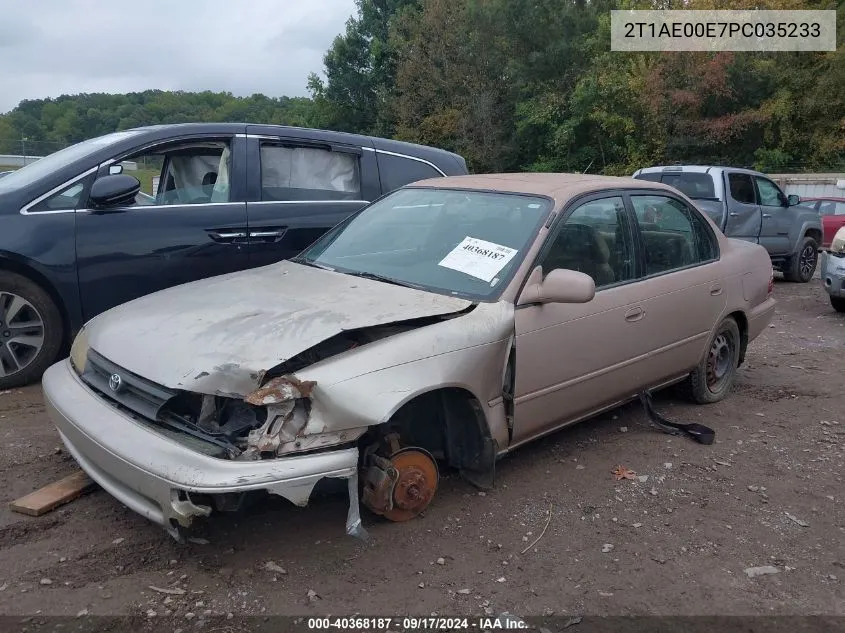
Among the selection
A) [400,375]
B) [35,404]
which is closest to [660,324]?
[400,375]

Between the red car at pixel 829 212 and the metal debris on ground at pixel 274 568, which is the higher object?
the red car at pixel 829 212

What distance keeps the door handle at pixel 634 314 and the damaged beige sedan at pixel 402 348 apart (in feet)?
0.04

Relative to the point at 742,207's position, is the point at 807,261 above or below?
below

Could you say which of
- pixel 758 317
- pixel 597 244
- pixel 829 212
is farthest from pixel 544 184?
pixel 829 212

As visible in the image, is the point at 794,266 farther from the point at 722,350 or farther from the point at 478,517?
the point at 478,517

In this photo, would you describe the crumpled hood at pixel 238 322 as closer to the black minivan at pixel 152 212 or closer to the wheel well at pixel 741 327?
the black minivan at pixel 152 212

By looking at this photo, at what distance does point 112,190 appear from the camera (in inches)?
195

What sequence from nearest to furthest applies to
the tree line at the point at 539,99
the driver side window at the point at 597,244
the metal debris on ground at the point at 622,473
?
the driver side window at the point at 597,244 → the metal debris on ground at the point at 622,473 → the tree line at the point at 539,99

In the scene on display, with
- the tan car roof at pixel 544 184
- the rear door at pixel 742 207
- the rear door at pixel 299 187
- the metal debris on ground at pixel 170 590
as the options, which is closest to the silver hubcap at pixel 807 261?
the rear door at pixel 742 207

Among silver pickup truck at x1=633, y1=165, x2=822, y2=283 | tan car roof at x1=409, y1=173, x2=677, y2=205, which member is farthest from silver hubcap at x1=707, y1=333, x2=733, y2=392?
silver pickup truck at x1=633, y1=165, x2=822, y2=283

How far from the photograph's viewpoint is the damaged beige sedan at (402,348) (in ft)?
9.39

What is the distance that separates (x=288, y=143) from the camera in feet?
19.0

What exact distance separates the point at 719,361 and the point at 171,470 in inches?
161

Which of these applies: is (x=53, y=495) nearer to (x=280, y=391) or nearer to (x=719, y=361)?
(x=280, y=391)
